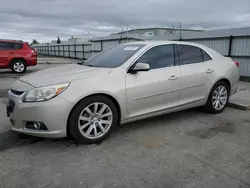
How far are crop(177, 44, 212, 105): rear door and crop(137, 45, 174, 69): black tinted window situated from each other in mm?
217

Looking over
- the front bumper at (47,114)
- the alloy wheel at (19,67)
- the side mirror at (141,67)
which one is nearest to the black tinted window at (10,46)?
the alloy wheel at (19,67)

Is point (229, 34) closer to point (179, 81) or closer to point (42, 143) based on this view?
point (179, 81)

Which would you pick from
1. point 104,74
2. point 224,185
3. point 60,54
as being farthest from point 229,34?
point 60,54

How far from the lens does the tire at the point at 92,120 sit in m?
3.22

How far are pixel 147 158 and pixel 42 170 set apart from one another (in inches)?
51.0

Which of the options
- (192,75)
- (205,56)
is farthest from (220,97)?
(192,75)

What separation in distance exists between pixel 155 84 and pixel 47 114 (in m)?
1.74

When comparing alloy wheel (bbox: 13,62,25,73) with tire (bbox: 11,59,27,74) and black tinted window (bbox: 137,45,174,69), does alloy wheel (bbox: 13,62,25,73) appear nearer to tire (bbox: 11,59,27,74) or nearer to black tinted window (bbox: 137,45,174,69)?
tire (bbox: 11,59,27,74)

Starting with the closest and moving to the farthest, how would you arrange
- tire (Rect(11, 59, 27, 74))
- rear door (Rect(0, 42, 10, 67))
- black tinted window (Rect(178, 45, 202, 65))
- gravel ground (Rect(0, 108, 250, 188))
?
gravel ground (Rect(0, 108, 250, 188)) < black tinted window (Rect(178, 45, 202, 65)) < rear door (Rect(0, 42, 10, 67)) < tire (Rect(11, 59, 27, 74))

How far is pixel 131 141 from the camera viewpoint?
3578 millimetres

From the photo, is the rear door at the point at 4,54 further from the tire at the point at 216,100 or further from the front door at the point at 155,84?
the tire at the point at 216,100

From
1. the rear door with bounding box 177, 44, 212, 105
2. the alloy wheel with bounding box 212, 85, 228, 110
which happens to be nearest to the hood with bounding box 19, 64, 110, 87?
the rear door with bounding box 177, 44, 212, 105

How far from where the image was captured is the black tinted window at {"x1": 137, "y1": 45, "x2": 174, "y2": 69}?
154 inches

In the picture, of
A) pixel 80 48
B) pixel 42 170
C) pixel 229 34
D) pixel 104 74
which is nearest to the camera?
pixel 42 170
